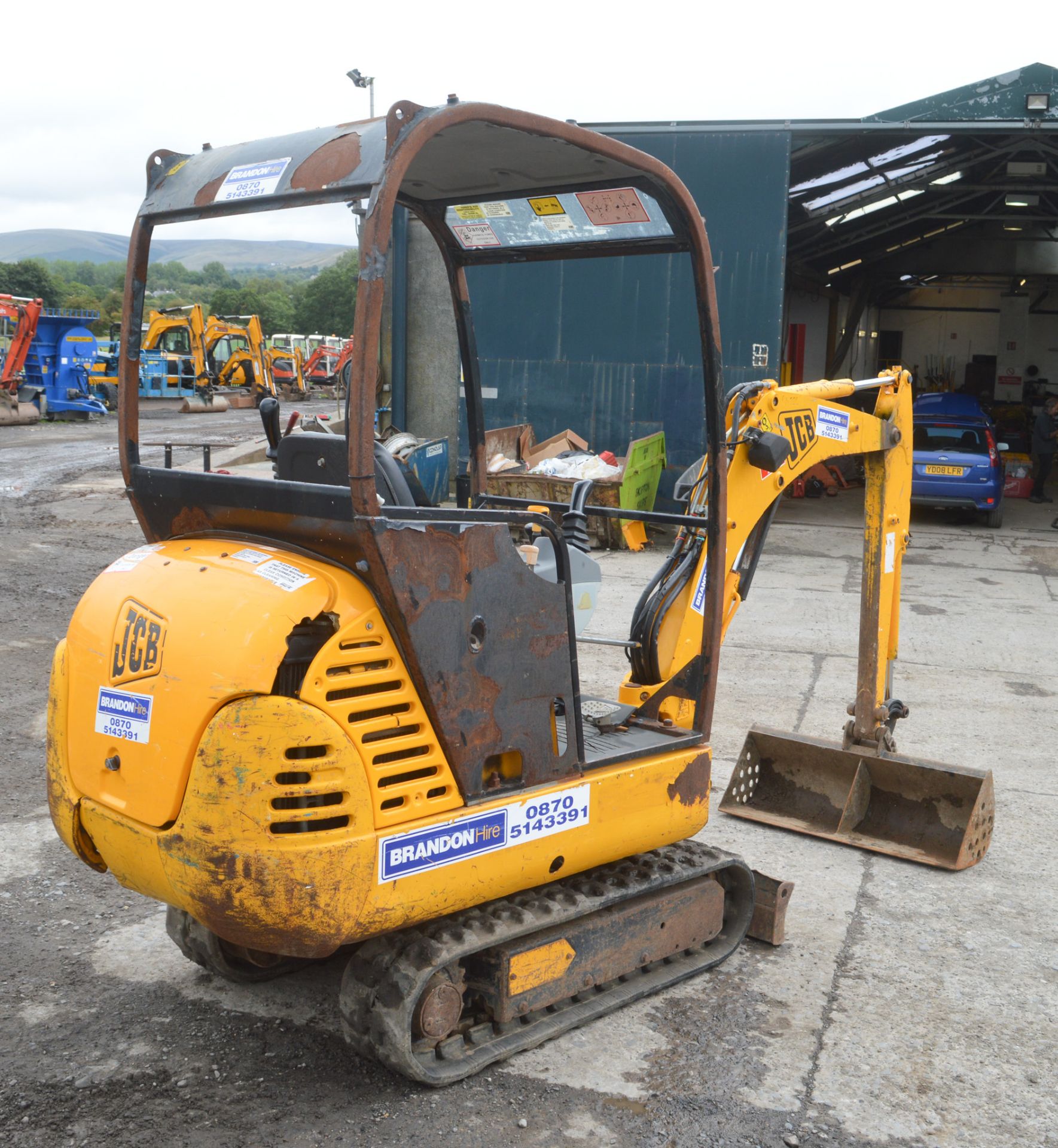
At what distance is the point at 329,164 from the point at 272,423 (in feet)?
3.05

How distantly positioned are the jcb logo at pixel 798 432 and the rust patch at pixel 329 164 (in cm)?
214

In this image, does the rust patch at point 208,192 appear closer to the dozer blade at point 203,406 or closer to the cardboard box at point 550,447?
the cardboard box at point 550,447

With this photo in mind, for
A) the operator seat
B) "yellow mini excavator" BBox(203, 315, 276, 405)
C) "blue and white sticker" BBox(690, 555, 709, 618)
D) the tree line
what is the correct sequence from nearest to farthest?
1. the operator seat
2. "blue and white sticker" BBox(690, 555, 709, 618)
3. "yellow mini excavator" BBox(203, 315, 276, 405)
4. the tree line

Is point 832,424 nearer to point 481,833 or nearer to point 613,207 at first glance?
point 613,207

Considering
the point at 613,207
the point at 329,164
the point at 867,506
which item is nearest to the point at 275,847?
the point at 329,164

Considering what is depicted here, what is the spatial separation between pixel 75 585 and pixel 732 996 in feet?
26.2

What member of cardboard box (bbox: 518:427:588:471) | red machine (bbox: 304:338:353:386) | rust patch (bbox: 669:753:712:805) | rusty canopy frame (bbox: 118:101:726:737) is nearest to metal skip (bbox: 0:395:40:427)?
cardboard box (bbox: 518:427:588:471)

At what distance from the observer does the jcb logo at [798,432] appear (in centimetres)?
466

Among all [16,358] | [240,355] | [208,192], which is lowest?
[208,192]

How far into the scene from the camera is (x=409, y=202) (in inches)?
177

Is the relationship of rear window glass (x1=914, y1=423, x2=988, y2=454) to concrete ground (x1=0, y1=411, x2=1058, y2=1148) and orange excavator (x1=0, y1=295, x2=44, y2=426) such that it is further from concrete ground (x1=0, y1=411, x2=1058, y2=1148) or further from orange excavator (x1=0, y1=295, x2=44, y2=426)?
orange excavator (x1=0, y1=295, x2=44, y2=426)

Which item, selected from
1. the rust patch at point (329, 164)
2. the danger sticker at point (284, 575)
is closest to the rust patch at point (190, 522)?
the danger sticker at point (284, 575)

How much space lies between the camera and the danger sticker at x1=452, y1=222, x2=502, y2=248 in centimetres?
457

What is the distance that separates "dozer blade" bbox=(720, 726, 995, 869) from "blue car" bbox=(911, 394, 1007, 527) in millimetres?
10109
